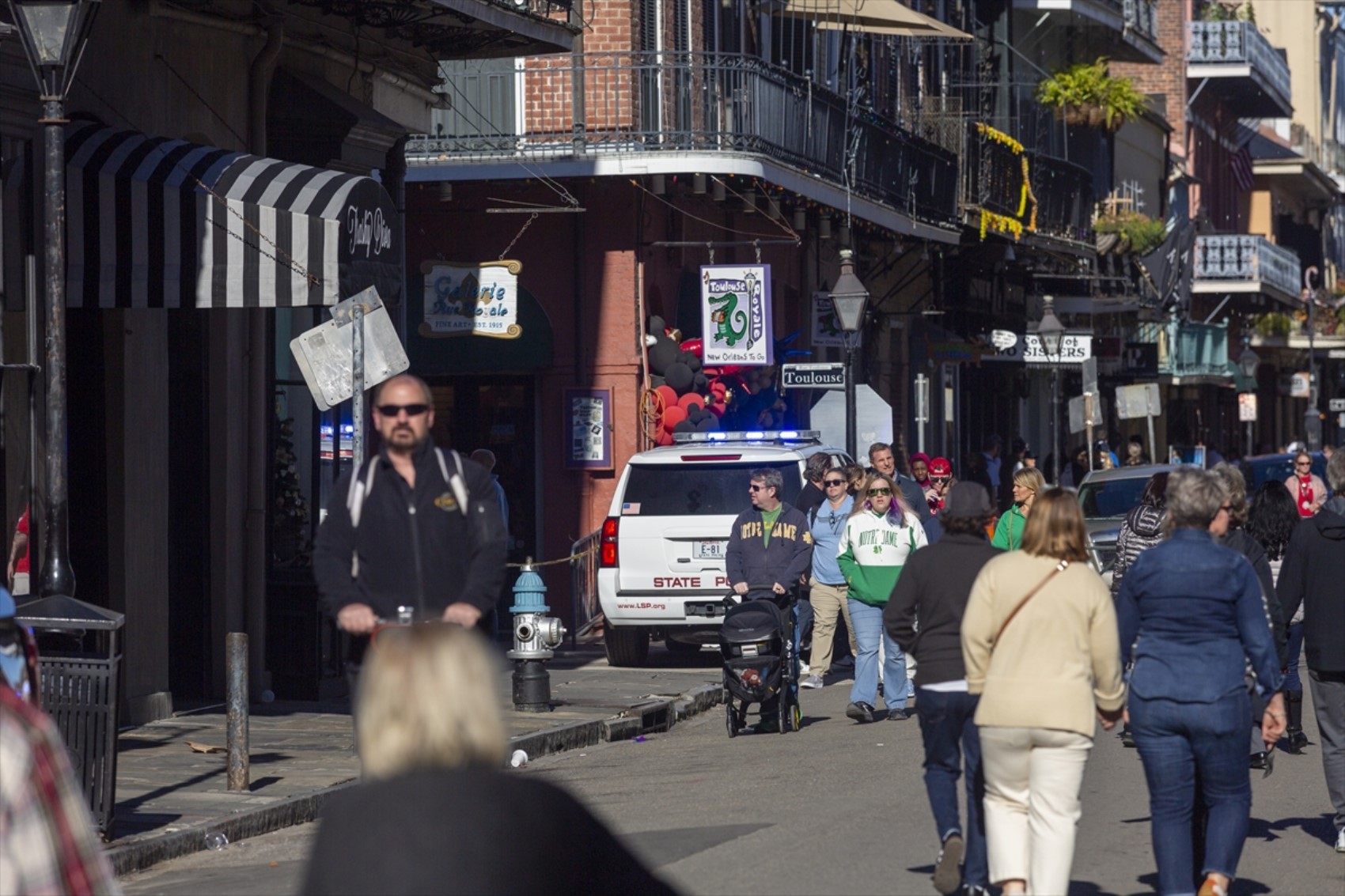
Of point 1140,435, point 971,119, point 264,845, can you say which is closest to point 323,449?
point 264,845

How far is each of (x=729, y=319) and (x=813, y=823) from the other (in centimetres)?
1332

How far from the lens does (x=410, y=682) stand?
3320 mm

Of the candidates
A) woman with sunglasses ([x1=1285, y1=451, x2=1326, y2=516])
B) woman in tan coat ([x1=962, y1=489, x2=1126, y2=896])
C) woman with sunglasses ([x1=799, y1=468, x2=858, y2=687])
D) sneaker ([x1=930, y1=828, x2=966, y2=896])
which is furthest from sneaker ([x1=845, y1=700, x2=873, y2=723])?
woman with sunglasses ([x1=1285, y1=451, x2=1326, y2=516])

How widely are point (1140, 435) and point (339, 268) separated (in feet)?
138

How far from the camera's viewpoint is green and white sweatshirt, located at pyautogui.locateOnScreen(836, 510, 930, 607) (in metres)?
14.3

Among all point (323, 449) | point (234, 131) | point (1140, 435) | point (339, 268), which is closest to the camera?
point (339, 268)

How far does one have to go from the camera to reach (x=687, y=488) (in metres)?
17.9

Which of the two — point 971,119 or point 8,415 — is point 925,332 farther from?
point 8,415

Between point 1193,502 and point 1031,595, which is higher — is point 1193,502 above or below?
above

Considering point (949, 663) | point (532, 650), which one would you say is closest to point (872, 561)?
point (532, 650)

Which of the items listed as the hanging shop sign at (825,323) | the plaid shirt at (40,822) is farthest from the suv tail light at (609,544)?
the plaid shirt at (40,822)

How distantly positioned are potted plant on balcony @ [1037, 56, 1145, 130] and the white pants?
32441 mm

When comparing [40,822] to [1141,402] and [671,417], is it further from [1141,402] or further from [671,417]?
[1141,402]

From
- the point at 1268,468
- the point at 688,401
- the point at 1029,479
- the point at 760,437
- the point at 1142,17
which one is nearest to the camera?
the point at 1029,479
